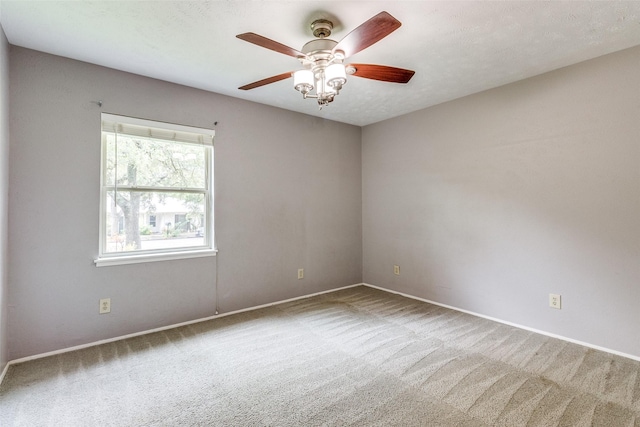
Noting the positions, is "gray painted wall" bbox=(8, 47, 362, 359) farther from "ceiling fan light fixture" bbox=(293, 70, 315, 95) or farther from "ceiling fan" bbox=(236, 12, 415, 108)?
"ceiling fan light fixture" bbox=(293, 70, 315, 95)

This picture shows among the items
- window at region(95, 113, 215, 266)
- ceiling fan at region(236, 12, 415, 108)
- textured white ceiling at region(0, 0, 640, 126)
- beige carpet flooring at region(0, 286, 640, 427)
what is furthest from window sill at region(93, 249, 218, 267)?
ceiling fan at region(236, 12, 415, 108)

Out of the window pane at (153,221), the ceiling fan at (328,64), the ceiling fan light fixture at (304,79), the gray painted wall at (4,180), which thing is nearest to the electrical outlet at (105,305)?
the window pane at (153,221)

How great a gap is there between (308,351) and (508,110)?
3.03 metres

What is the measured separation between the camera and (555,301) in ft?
9.18

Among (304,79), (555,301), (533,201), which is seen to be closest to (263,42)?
(304,79)

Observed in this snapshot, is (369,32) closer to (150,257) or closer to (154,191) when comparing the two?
(154,191)

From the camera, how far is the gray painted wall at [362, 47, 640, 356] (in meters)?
2.46

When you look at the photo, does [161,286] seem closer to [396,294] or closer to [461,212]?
[396,294]

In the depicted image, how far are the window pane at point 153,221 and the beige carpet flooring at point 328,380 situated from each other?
0.87 meters

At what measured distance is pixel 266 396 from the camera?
1951mm

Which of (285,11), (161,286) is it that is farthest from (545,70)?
(161,286)

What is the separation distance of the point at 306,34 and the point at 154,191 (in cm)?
201

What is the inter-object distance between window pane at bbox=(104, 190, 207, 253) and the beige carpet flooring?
34.2 inches

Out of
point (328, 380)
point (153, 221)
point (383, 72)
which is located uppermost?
point (383, 72)
